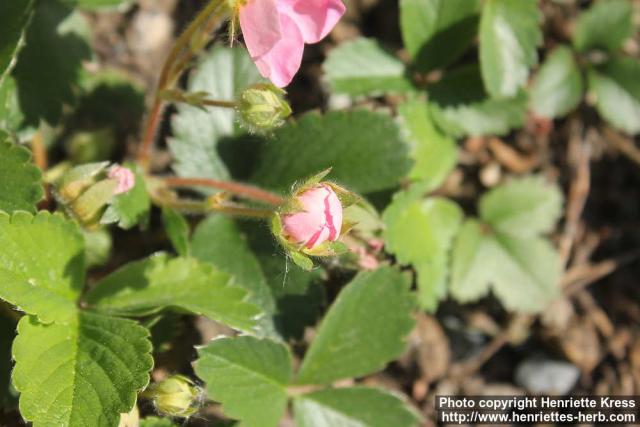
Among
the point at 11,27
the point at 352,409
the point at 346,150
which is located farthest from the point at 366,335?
the point at 11,27

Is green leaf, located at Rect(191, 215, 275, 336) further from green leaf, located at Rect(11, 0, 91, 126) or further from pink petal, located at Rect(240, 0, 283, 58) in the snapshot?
pink petal, located at Rect(240, 0, 283, 58)

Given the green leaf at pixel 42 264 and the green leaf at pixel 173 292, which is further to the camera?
the green leaf at pixel 173 292

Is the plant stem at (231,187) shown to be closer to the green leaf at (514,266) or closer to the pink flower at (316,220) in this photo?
the pink flower at (316,220)

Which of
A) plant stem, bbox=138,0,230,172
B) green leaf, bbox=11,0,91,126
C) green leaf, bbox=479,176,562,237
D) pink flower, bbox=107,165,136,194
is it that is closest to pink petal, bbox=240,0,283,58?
plant stem, bbox=138,0,230,172

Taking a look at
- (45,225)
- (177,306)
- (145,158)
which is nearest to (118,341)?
(177,306)

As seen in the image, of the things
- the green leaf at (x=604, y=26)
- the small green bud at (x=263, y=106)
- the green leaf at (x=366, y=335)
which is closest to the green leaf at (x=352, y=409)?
the green leaf at (x=366, y=335)

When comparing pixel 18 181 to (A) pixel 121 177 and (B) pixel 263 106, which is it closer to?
(A) pixel 121 177

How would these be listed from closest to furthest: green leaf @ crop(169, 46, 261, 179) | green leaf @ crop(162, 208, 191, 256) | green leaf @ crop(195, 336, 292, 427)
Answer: green leaf @ crop(195, 336, 292, 427), green leaf @ crop(162, 208, 191, 256), green leaf @ crop(169, 46, 261, 179)

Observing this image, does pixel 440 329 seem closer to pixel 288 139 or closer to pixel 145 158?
pixel 288 139
